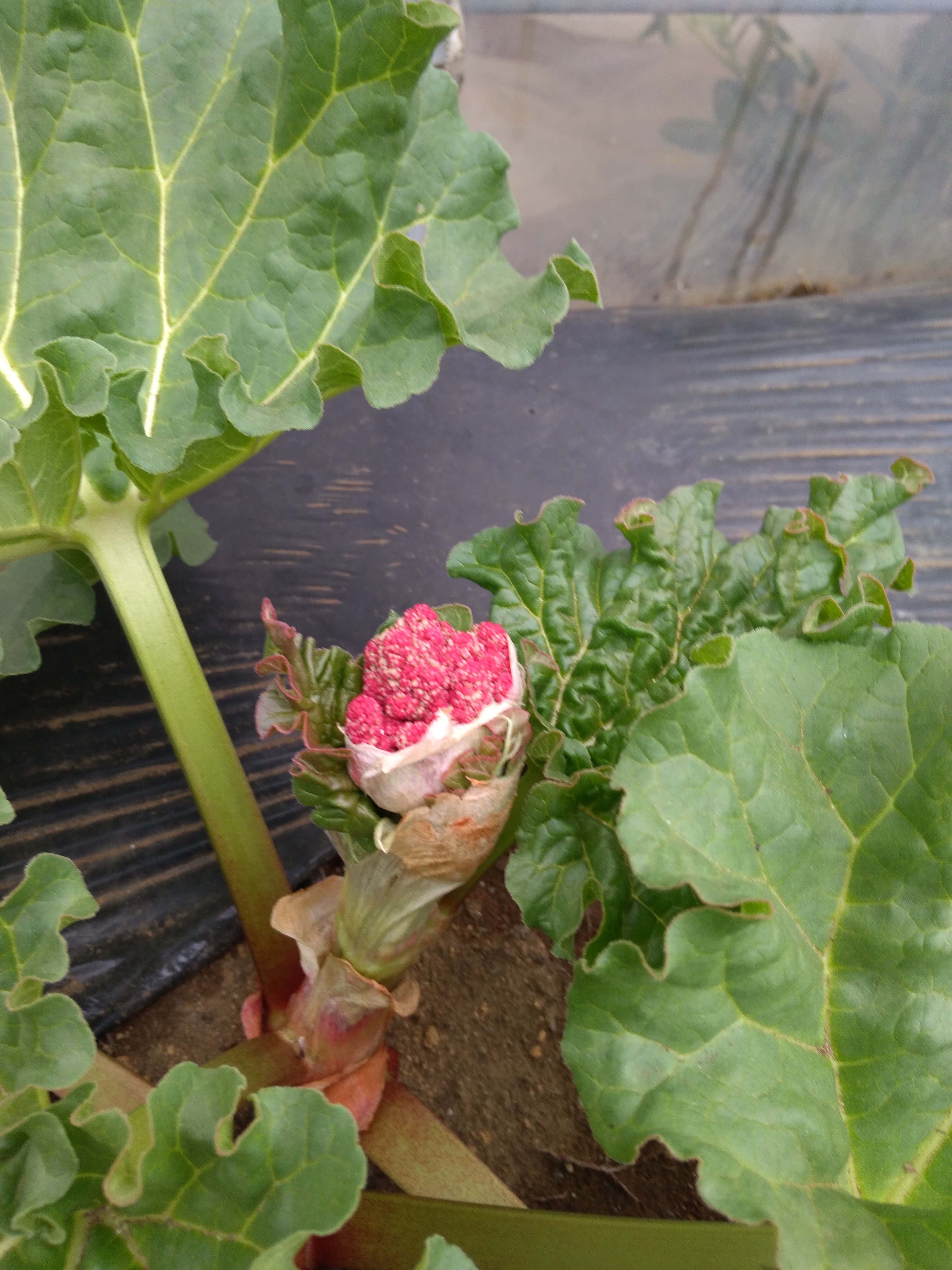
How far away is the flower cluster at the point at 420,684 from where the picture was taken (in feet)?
2.39

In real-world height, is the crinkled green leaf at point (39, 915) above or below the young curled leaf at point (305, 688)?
below

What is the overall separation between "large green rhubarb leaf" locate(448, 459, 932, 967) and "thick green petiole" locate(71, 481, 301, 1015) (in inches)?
11.4

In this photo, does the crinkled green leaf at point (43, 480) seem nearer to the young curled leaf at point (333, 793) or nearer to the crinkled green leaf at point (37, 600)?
the crinkled green leaf at point (37, 600)

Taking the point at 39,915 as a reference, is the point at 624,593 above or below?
above

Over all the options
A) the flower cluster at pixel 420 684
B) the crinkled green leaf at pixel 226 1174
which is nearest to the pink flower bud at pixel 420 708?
the flower cluster at pixel 420 684

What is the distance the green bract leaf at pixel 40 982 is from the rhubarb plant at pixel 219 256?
0.23m

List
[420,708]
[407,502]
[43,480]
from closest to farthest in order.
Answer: [420,708]
[43,480]
[407,502]

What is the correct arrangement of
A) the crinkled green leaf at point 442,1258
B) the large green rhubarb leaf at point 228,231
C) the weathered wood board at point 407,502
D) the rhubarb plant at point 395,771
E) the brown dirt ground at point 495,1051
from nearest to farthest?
the crinkled green leaf at point 442,1258, the rhubarb plant at point 395,771, the large green rhubarb leaf at point 228,231, the brown dirt ground at point 495,1051, the weathered wood board at point 407,502

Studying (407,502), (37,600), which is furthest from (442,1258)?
(407,502)

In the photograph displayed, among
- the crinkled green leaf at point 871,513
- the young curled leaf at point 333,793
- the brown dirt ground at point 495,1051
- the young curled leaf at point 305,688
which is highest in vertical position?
the crinkled green leaf at point 871,513

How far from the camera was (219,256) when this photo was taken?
3.22 feet

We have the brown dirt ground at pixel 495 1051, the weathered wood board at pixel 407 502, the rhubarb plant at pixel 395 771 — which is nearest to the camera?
the rhubarb plant at pixel 395 771

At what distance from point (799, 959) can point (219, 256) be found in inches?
32.5

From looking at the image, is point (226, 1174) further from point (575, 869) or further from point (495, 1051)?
point (495, 1051)
